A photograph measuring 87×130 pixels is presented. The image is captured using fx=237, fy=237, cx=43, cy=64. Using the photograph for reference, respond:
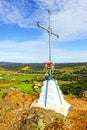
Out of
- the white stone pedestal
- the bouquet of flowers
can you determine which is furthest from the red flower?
the white stone pedestal

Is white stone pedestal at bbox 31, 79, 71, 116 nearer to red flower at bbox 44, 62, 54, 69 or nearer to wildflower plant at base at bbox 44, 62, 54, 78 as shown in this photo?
wildflower plant at base at bbox 44, 62, 54, 78

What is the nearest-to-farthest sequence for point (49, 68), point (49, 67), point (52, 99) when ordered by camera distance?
point (52, 99), point (49, 67), point (49, 68)

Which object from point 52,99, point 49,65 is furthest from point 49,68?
point 52,99

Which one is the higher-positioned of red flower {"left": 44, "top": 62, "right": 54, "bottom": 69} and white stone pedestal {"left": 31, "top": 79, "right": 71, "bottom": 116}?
red flower {"left": 44, "top": 62, "right": 54, "bottom": 69}

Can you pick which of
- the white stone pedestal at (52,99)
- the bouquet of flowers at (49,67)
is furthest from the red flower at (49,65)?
the white stone pedestal at (52,99)

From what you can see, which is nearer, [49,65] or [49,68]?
[49,65]

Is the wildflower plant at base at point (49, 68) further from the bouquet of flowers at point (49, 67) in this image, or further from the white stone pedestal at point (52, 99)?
the white stone pedestal at point (52, 99)

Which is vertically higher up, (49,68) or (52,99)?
(49,68)

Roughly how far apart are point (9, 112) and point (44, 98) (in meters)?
3.68

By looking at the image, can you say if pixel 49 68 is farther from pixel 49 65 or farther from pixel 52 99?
pixel 52 99

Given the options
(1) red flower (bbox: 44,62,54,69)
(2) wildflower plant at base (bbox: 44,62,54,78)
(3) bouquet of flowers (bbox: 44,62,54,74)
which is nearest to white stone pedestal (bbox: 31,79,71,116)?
(2) wildflower plant at base (bbox: 44,62,54,78)

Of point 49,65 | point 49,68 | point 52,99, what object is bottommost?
point 52,99

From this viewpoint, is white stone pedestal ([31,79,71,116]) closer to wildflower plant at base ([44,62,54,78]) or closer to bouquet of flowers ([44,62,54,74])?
wildflower plant at base ([44,62,54,78])

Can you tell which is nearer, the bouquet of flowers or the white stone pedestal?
the white stone pedestal
